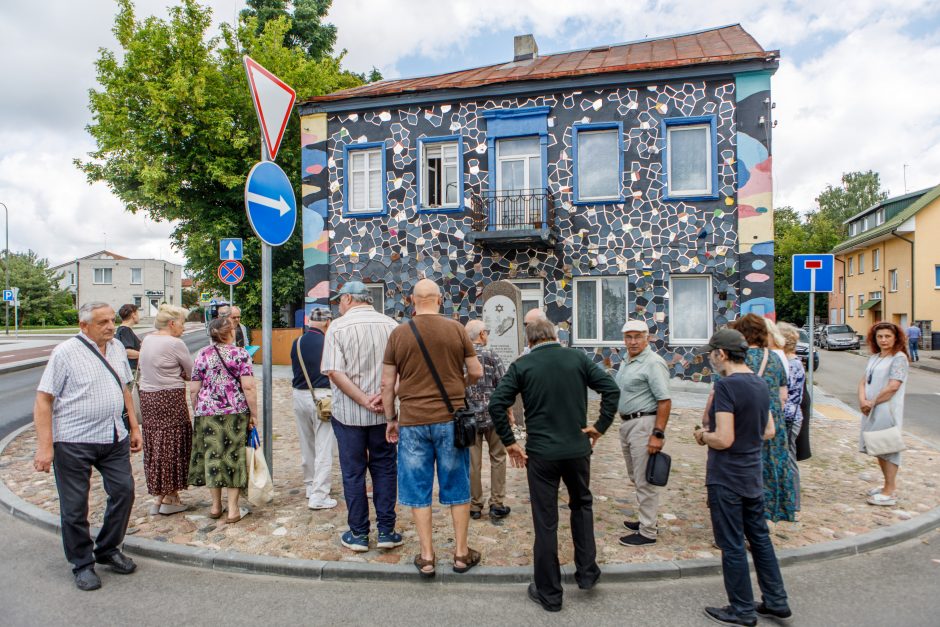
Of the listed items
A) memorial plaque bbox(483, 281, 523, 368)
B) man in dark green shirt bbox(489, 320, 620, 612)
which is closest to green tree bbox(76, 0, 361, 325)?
memorial plaque bbox(483, 281, 523, 368)

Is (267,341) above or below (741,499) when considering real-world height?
above

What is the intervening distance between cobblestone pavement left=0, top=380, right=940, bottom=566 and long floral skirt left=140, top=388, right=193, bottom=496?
363mm

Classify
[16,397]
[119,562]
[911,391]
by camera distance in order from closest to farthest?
1. [119,562]
2. [16,397]
3. [911,391]

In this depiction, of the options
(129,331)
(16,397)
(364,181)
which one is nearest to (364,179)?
(364,181)

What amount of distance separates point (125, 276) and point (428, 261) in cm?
6369

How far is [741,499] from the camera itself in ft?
12.1

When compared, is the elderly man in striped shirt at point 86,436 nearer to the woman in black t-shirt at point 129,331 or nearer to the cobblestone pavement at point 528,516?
the cobblestone pavement at point 528,516

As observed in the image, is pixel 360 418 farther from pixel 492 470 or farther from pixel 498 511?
pixel 498 511

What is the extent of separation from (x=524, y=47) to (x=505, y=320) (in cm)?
1141

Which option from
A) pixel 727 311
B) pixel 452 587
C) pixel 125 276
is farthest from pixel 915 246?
pixel 125 276

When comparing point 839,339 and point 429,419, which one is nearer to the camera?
point 429,419

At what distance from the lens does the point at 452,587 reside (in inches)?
164

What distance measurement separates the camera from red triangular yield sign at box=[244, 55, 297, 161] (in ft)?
16.9

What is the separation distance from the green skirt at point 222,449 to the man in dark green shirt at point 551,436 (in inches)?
97.1
